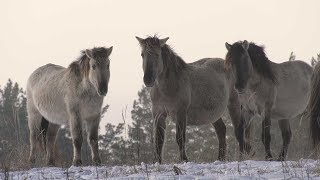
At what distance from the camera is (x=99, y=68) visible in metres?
11.7

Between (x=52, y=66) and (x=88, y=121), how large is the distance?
3392 millimetres

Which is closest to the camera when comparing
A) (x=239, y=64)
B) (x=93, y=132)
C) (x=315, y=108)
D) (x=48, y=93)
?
(x=315, y=108)

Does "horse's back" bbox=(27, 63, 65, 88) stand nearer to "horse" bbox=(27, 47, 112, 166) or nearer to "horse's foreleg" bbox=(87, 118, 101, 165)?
"horse" bbox=(27, 47, 112, 166)

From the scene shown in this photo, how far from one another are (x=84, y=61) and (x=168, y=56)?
204 cm

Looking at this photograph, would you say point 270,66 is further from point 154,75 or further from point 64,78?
point 64,78

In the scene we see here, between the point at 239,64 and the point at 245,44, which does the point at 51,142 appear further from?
the point at 245,44

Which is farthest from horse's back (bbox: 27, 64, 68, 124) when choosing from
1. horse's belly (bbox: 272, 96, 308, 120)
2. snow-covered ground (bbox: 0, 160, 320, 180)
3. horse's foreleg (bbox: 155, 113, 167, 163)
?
horse's belly (bbox: 272, 96, 308, 120)

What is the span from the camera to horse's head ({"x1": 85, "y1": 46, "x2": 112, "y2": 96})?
11.5m

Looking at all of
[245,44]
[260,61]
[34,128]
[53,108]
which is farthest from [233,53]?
[34,128]

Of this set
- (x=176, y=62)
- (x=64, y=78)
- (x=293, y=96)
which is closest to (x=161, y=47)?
(x=176, y=62)

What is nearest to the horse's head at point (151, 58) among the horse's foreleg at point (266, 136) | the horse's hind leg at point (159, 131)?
the horse's hind leg at point (159, 131)

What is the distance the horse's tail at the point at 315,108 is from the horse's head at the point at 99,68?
4377 millimetres

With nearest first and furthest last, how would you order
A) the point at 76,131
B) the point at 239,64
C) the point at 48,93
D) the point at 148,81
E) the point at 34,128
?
the point at 148,81 → the point at 76,131 → the point at 239,64 → the point at 48,93 → the point at 34,128

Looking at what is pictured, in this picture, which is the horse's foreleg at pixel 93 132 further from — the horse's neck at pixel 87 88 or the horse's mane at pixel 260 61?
the horse's mane at pixel 260 61
